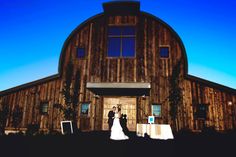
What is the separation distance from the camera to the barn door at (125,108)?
12734 millimetres

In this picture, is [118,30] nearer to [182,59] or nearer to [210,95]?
[182,59]

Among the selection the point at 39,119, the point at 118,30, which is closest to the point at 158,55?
the point at 118,30

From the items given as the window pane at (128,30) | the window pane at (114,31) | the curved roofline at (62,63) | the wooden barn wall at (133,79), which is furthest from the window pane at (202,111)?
the window pane at (114,31)

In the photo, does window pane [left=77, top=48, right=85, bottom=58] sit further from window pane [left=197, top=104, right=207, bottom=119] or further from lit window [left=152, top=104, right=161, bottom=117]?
window pane [left=197, top=104, right=207, bottom=119]

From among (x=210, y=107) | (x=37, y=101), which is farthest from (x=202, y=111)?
(x=37, y=101)

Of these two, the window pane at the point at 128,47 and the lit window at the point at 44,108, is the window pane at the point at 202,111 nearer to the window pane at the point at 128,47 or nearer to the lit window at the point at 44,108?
the window pane at the point at 128,47

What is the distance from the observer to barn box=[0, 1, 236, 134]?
12086mm

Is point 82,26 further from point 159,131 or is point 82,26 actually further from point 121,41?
point 159,131

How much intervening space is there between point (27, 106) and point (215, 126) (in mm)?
12337

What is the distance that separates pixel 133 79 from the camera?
13.0 meters

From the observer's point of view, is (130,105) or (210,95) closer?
(210,95)

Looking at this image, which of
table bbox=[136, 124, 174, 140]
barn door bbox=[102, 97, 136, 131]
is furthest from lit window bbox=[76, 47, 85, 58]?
table bbox=[136, 124, 174, 140]

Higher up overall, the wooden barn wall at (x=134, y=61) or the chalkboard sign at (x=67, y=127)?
the wooden barn wall at (x=134, y=61)

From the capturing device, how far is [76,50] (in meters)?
14.1
